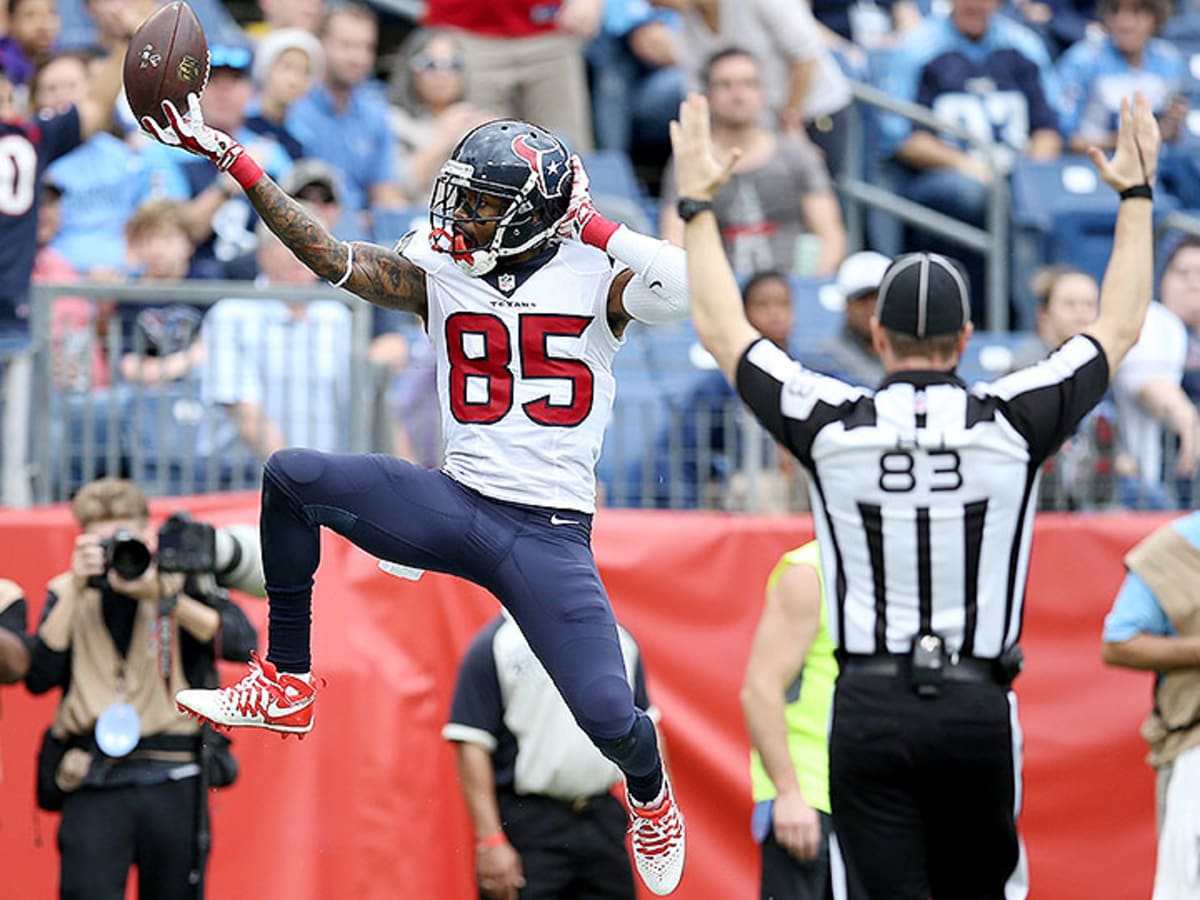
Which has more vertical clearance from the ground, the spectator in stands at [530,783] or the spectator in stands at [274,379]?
the spectator in stands at [274,379]

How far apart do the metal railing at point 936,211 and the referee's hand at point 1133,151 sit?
5048 mm

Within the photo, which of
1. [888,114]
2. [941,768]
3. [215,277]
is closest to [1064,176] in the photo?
[888,114]

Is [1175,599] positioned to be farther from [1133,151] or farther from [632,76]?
[632,76]

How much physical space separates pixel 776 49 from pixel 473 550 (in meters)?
6.10

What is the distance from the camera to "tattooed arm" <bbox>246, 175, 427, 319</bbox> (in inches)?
206

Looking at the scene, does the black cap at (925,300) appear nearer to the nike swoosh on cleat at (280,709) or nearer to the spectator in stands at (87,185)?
the nike swoosh on cleat at (280,709)

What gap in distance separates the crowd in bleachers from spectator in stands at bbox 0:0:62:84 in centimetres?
2

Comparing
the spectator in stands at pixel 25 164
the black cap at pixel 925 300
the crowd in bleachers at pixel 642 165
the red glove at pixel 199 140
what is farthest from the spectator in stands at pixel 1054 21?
the red glove at pixel 199 140

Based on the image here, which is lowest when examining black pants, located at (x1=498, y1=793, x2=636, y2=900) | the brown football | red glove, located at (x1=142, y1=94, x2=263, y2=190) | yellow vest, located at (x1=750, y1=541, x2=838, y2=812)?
black pants, located at (x1=498, y1=793, x2=636, y2=900)

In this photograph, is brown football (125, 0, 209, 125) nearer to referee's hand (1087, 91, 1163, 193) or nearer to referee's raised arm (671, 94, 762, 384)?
referee's raised arm (671, 94, 762, 384)

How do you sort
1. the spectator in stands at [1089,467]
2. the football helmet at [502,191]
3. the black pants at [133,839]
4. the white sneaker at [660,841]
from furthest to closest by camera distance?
the spectator in stands at [1089,467] < the black pants at [133,839] < the white sneaker at [660,841] < the football helmet at [502,191]

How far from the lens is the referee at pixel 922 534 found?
5.20 metres

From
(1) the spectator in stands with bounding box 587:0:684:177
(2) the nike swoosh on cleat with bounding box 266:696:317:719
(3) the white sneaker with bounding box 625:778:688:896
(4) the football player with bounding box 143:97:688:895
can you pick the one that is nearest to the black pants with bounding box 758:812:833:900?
(3) the white sneaker with bounding box 625:778:688:896

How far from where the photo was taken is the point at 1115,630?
6.62 m
